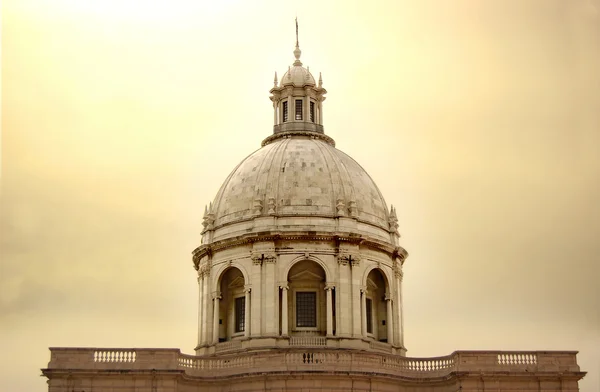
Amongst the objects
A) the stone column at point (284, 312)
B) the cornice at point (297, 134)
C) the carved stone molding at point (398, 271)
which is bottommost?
the stone column at point (284, 312)

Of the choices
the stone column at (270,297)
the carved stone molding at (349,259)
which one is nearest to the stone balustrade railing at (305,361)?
the stone column at (270,297)

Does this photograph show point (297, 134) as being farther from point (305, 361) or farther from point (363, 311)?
point (305, 361)

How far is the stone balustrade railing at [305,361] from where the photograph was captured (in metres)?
53.2

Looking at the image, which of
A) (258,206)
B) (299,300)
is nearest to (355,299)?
(299,300)

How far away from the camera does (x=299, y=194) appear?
61250 millimetres

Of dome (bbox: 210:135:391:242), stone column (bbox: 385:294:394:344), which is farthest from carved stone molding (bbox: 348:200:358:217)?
stone column (bbox: 385:294:394:344)

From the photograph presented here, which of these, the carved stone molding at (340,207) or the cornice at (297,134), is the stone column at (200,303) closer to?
the carved stone molding at (340,207)

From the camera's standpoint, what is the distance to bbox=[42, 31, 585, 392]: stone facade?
53.3 m

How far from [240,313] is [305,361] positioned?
26.0 ft

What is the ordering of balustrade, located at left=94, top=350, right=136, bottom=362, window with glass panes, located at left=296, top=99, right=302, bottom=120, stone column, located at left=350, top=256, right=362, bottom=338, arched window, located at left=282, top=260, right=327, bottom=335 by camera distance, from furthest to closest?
window with glass panes, located at left=296, top=99, right=302, bottom=120
arched window, located at left=282, top=260, right=327, bottom=335
stone column, located at left=350, top=256, right=362, bottom=338
balustrade, located at left=94, top=350, right=136, bottom=362

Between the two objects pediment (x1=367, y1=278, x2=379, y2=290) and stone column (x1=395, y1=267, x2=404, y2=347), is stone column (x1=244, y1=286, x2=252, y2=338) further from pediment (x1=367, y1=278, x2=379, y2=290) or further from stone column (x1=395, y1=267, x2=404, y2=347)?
stone column (x1=395, y1=267, x2=404, y2=347)

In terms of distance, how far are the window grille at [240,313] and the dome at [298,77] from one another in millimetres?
13733

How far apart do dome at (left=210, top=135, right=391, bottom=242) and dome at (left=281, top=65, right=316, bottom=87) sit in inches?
138

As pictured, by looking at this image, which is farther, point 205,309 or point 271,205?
point 205,309
